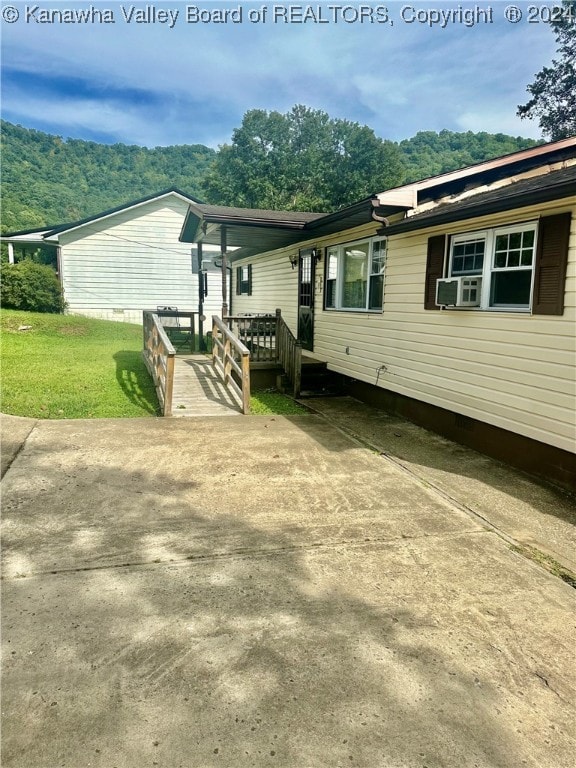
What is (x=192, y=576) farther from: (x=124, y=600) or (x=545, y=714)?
(x=545, y=714)

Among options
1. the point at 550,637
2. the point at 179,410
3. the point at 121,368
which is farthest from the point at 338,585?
the point at 121,368

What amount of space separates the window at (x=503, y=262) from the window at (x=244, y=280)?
10677mm

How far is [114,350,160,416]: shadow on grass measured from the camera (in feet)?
26.2

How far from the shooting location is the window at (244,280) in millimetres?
16203

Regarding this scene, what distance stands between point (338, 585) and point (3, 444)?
14.8 feet

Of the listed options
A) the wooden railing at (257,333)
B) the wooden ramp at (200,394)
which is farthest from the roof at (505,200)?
the wooden ramp at (200,394)

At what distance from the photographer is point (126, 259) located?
65.0 feet

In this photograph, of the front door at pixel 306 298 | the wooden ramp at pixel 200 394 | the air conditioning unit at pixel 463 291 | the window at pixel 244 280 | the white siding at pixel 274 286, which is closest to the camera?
the air conditioning unit at pixel 463 291

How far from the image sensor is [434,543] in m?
3.68

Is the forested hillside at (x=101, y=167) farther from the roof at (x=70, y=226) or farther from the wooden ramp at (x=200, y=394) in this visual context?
the wooden ramp at (x=200, y=394)

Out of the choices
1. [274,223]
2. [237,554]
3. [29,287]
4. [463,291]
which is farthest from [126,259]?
[237,554]

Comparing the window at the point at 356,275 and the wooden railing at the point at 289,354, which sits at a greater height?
the window at the point at 356,275

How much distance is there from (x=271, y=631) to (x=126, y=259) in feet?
64.3

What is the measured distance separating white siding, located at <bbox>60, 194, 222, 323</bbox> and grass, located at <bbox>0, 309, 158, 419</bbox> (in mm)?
3128
